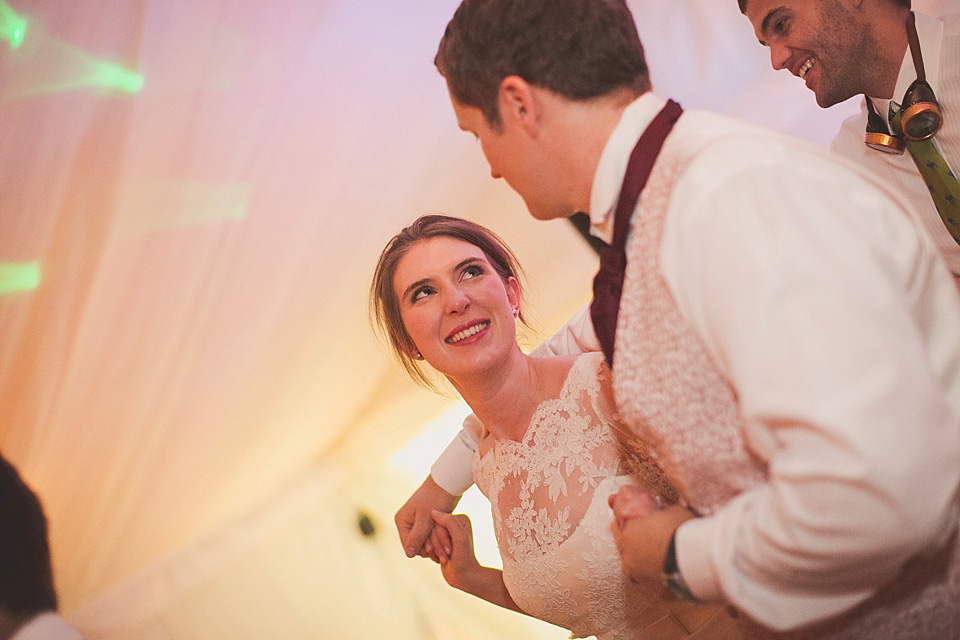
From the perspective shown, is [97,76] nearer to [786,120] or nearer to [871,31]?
[871,31]

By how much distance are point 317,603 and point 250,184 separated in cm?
152

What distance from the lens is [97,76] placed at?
1905 mm

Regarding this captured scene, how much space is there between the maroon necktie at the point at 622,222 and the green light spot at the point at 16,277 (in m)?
1.57

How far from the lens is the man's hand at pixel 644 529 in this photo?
96cm

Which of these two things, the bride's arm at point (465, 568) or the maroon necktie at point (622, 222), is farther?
the bride's arm at point (465, 568)

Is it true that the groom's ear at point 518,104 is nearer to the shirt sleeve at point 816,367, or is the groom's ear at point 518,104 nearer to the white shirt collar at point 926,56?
the shirt sleeve at point 816,367

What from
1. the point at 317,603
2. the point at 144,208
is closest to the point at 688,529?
the point at 144,208

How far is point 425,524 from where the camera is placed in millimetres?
1909

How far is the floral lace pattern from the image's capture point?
160cm

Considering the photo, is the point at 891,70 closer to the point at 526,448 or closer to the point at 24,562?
the point at 526,448

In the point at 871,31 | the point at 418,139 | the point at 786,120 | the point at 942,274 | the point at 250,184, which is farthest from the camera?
the point at 786,120

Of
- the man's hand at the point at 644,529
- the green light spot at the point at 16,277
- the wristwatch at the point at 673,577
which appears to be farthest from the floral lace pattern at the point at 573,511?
the green light spot at the point at 16,277

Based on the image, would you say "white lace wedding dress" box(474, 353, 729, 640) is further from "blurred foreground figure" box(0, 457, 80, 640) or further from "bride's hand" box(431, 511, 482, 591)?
"blurred foreground figure" box(0, 457, 80, 640)

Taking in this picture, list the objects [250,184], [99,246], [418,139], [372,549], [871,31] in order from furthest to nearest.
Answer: [372,549], [418,139], [250,184], [99,246], [871,31]
